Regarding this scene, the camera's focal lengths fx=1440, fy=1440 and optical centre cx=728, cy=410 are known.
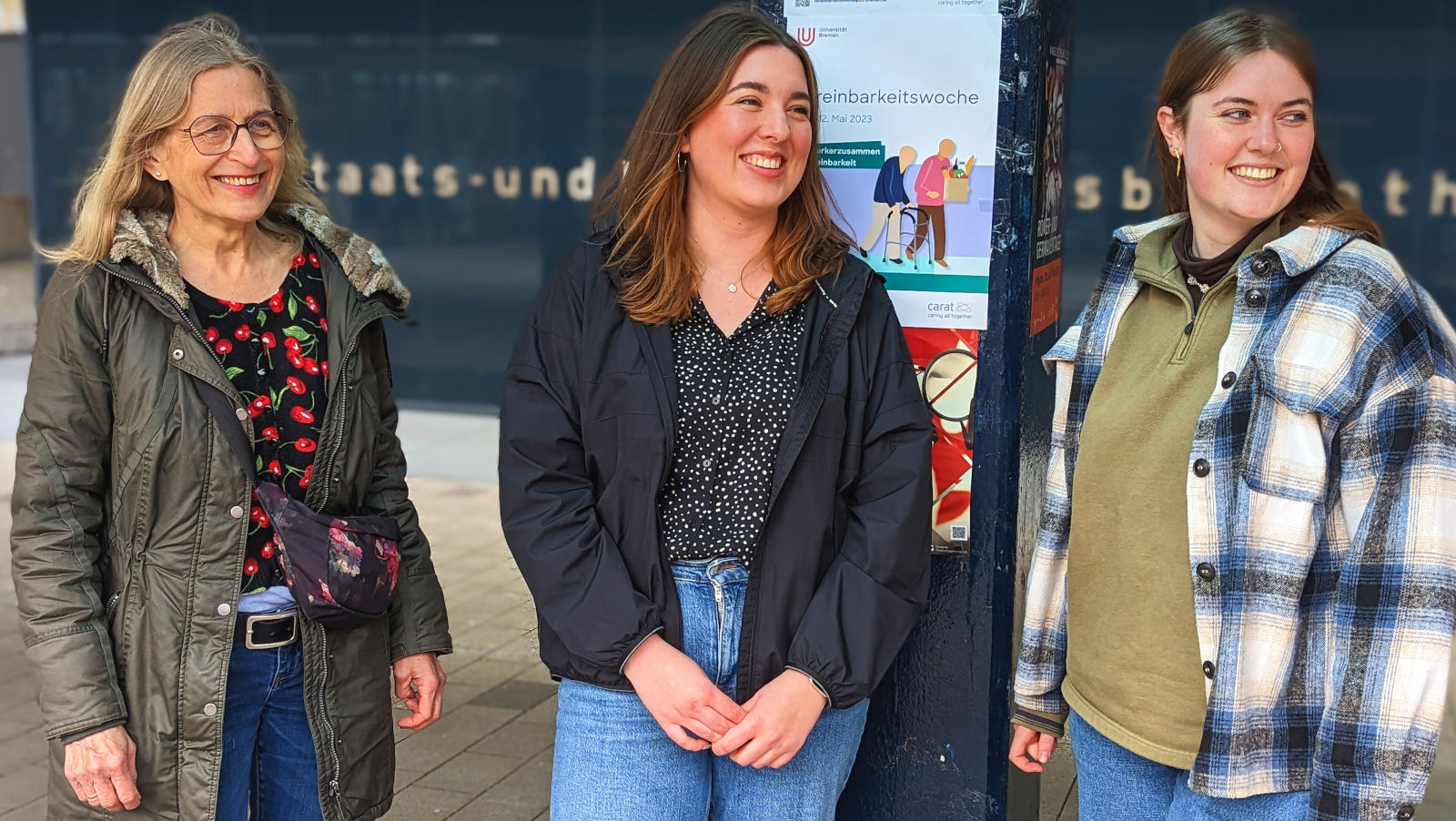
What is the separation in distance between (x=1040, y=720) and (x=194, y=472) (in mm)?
1560

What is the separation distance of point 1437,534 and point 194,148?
2.10 meters

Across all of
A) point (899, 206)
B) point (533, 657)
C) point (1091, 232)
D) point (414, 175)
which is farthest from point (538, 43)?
point (899, 206)

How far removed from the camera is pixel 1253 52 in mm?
2230

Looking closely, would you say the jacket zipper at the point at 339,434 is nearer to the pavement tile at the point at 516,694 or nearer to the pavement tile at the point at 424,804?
the pavement tile at the point at 424,804

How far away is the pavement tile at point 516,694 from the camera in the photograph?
5348 millimetres

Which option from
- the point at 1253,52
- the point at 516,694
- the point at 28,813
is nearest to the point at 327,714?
the point at 1253,52

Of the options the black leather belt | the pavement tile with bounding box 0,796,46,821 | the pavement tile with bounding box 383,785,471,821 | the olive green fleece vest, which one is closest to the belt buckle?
the black leather belt

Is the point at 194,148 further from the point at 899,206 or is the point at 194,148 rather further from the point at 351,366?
the point at 899,206

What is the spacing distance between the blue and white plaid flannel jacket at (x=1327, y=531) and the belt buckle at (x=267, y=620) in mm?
1554

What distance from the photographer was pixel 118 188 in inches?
101

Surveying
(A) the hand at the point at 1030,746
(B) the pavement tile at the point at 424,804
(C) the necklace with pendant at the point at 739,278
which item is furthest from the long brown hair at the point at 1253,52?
(B) the pavement tile at the point at 424,804

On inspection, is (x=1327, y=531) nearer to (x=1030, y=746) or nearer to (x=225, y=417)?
(x=1030, y=746)

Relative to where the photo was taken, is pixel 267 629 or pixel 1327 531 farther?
pixel 267 629

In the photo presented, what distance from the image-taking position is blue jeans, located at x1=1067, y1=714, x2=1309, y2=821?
7.19 ft
